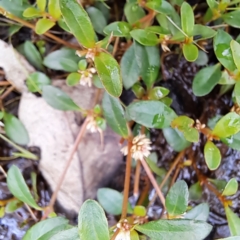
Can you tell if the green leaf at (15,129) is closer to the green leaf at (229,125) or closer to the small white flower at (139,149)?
the small white flower at (139,149)

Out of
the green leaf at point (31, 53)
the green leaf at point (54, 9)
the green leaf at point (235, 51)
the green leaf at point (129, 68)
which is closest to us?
the green leaf at point (235, 51)

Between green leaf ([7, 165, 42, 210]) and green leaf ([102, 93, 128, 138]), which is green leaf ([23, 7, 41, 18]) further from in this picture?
green leaf ([7, 165, 42, 210])

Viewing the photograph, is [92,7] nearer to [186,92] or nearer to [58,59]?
[58,59]

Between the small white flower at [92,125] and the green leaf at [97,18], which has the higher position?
the green leaf at [97,18]

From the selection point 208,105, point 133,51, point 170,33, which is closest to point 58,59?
point 133,51

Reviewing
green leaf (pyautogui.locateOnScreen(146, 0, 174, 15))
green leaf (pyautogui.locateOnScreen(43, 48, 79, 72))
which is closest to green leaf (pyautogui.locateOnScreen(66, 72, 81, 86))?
green leaf (pyautogui.locateOnScreen(43, 48, 79, 72))

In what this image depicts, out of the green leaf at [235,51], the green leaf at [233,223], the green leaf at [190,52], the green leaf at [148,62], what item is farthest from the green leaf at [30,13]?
the green leaf at [233,223]
